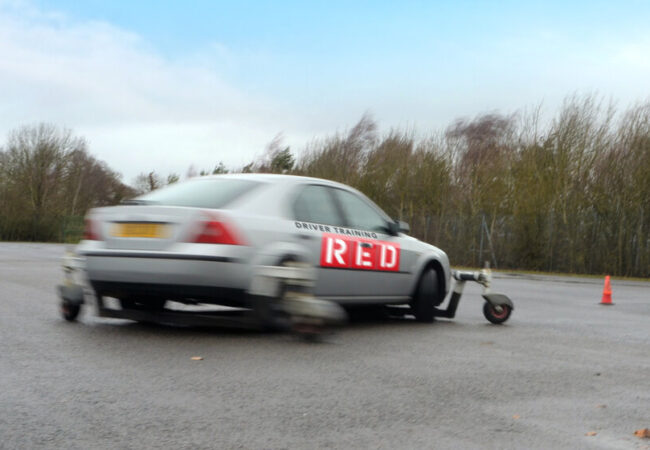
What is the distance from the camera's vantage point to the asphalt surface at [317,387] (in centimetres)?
424

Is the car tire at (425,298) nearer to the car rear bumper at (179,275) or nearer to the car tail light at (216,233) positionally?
the car rear bumper at (179,275)

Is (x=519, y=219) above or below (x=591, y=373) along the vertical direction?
above

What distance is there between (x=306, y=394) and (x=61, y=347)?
2.57 metres

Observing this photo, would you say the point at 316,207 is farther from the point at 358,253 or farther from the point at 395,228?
the point at 395,228

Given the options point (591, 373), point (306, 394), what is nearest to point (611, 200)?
point (591, 373)

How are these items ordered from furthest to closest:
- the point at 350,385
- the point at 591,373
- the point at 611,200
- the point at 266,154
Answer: the point at 266,154
the point at 611,200
the point at 591,373
the point at 350,385

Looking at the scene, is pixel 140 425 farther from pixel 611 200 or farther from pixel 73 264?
pixel 611 200

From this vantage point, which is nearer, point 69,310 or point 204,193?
point 204,193

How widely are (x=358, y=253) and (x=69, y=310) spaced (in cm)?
301

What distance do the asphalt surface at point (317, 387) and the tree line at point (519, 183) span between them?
1942 cm

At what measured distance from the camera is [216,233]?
23.9 ft

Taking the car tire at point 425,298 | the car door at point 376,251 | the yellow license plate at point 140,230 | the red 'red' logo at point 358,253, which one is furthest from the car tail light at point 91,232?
the car tire at point 425,298

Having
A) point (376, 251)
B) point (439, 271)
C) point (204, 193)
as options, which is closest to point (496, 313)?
point (439, 271)

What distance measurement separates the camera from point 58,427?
4.23 m
